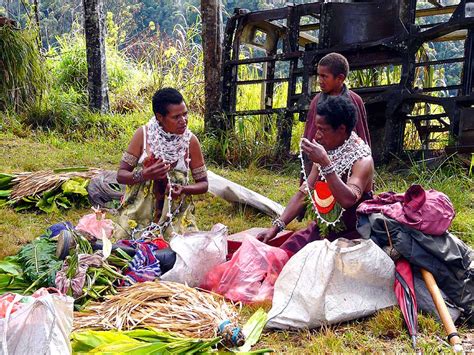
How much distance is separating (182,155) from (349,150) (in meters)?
1.28

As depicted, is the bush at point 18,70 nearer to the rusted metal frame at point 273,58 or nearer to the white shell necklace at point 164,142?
the rusted metal frame at point 273,58

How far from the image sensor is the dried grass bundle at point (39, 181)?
6.03 metres

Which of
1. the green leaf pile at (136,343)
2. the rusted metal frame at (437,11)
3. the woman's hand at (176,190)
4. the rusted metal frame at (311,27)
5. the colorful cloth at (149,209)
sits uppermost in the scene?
the rusted metal frame at (437,11)

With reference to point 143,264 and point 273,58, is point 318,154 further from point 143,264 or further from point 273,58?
point 273,58

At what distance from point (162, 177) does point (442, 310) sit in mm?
1983

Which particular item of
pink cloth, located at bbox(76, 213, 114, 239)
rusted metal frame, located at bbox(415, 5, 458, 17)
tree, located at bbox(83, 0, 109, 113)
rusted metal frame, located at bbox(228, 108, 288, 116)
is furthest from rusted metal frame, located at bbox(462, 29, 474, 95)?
tree, located at bbox(83, 0, 109, 113)

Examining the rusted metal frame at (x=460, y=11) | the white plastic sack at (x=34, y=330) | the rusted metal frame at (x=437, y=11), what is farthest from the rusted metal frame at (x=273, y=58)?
the white plastic sack at (x=34, y=330)

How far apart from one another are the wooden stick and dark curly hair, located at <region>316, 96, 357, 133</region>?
36.2 inches

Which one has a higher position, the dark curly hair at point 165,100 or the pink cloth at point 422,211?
the dark curly hair at point 165,100

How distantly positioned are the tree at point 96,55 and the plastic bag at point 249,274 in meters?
6.62

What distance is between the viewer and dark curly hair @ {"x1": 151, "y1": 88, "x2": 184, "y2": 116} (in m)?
4.20

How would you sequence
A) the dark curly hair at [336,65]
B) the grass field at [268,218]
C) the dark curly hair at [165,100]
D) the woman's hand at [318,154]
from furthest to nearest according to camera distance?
1. the dark curly hair at [336,65]
2. the dark curly hair at [165,100]
3. the woman's hand at [318,154]
4. the grass field at [268,218]

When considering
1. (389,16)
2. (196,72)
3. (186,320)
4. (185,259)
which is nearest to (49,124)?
(196,72)

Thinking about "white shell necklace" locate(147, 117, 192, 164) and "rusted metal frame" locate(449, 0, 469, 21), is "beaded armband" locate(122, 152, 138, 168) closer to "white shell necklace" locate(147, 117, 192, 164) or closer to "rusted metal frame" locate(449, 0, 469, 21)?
"white shell necklace" locate(147, 117, 192, 164)
